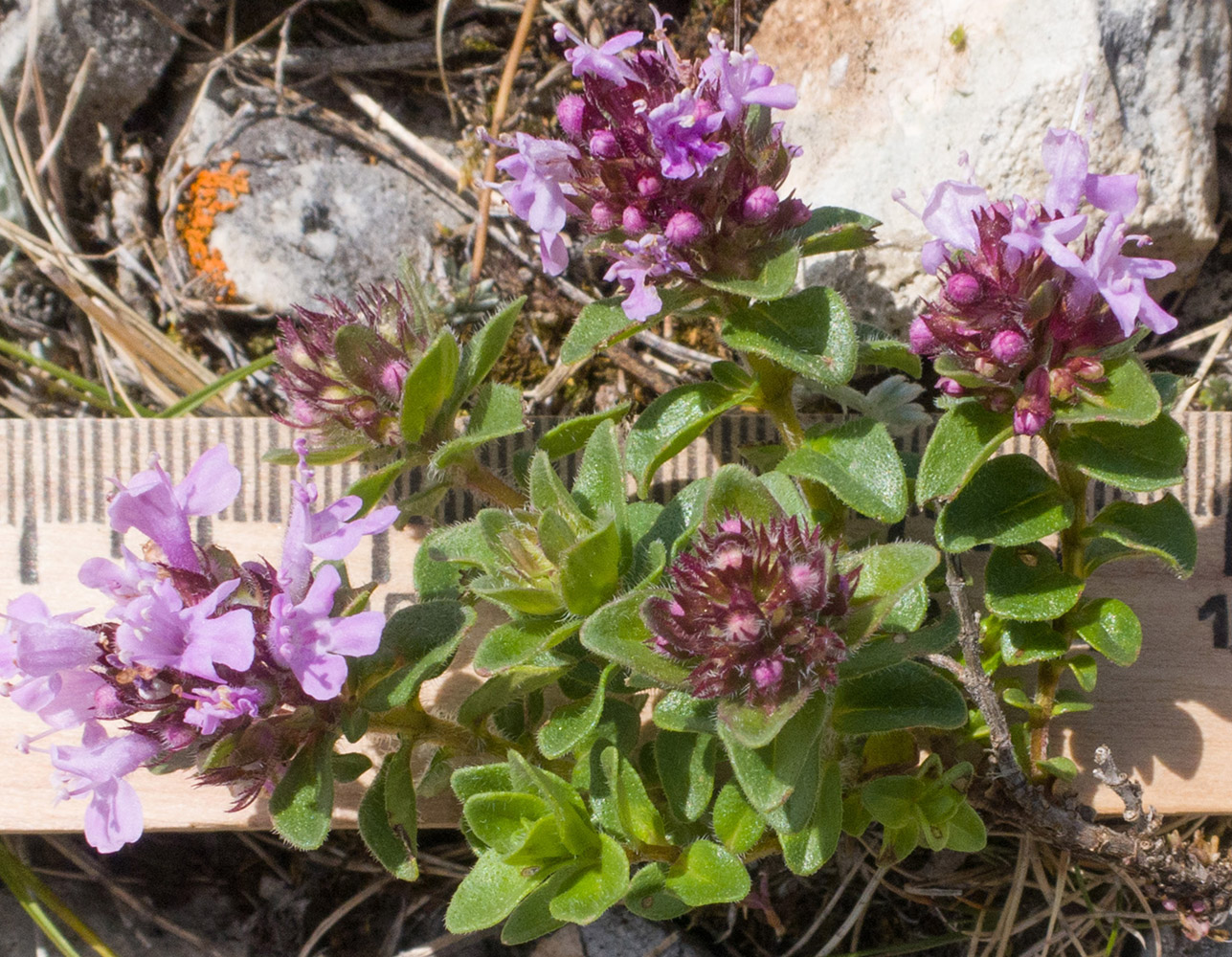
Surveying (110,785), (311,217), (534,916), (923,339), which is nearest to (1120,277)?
(923,339)

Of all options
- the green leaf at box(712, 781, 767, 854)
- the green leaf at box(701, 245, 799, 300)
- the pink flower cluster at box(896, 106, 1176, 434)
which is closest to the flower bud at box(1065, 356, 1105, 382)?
the pink flower cluster at box(896, 106, 1176, 434)

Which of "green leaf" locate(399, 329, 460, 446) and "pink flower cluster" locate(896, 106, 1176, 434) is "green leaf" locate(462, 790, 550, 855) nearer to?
"green leaf" locate(399, 329, 460, 446)

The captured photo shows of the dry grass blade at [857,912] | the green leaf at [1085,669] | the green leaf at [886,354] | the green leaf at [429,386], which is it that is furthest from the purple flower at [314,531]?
the dry grass blade at [857,912]

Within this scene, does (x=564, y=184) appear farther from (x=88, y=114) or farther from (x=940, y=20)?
(x=88, y=114)

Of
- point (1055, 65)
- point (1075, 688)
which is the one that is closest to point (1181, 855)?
point (1075, 688)

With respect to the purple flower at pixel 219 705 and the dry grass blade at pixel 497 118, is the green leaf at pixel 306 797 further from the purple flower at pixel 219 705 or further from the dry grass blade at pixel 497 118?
the dry grass blade at pixel 497 118
